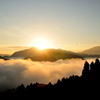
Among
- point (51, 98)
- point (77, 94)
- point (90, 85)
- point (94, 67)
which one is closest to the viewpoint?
point (77, 94)

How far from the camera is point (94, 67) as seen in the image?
111438mm

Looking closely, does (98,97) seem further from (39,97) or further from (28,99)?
(28,99)

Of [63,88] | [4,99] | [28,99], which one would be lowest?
[4,99]

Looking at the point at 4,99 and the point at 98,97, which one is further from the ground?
the point at 98,97

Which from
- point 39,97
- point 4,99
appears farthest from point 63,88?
point 4,99

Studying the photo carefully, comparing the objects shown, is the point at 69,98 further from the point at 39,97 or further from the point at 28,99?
the point at 28,99

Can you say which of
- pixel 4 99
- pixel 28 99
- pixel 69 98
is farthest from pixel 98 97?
pixel 4 99

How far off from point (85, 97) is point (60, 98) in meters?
18.7

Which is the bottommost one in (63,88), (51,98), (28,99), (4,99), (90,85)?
(4,99)

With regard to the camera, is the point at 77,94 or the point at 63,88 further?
the point at 63,88

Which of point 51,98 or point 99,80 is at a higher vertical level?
point 99,80

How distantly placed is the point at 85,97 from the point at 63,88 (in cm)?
2288

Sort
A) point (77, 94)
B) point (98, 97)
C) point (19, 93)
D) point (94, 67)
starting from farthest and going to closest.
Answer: point (94, 67) < point (19, 93) < point (77, 94) < point (98, 97)

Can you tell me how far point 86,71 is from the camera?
115062mm
